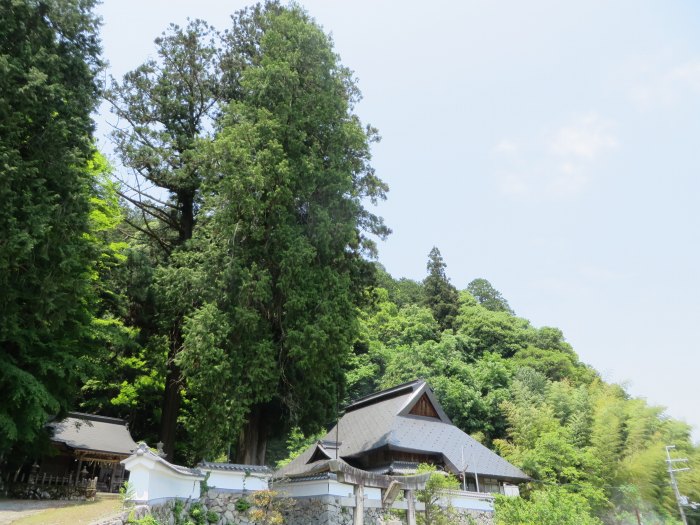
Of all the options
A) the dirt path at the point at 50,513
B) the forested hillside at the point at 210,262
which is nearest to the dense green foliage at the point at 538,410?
the forested hillside at the point at 210,262

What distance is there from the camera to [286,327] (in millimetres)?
11906

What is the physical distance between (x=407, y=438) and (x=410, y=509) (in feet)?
21.0

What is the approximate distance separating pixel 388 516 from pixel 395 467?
5.21 meters

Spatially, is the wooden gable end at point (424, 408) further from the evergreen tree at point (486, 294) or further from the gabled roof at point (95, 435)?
the evergreen tree at point (486, 294)

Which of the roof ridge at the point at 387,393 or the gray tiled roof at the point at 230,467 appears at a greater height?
the roof ridge at the point at 387,393

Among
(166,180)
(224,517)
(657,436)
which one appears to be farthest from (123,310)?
(657,436)

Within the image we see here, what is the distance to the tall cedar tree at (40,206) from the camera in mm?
9102

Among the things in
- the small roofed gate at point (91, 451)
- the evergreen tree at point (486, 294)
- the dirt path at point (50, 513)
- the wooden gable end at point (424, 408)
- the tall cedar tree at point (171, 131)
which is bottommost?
the dirt path at point (50, 513)

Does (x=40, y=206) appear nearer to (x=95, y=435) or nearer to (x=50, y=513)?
(x=50, y=513)

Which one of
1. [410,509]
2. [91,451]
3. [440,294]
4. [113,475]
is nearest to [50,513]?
[410,509]

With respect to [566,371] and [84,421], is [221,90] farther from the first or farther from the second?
[566,371]

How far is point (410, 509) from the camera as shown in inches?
411

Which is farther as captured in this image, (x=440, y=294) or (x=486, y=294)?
(x=486, y=294)

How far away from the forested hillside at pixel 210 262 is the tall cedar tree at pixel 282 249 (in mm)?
58
